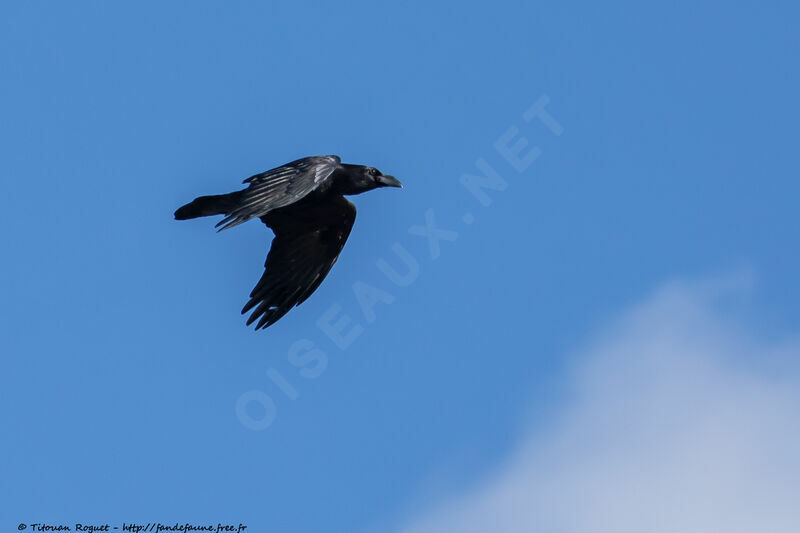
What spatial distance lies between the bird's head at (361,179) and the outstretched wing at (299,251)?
0.46m

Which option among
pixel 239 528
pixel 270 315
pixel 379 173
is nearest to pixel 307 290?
pixel 270 315

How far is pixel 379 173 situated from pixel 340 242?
1.39 m

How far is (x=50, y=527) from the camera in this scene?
20484 millimetres

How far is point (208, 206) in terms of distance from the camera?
2141cm

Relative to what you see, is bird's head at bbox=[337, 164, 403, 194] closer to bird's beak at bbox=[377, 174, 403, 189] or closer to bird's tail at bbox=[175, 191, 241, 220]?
bird's beak at bbox=[377, 174, 403, 189]

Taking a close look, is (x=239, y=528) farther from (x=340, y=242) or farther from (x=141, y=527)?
(x=340, y=242)

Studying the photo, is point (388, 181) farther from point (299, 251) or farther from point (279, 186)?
point (279, 186)

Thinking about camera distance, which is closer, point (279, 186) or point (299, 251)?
point (279, 186)

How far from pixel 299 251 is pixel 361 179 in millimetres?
1686

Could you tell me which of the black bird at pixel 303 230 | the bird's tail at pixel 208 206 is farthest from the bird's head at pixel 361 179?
the bird's tail at pixel 208 206

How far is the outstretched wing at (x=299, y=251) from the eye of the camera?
22.4 meters

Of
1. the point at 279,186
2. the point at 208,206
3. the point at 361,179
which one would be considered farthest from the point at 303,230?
the point at 279,186

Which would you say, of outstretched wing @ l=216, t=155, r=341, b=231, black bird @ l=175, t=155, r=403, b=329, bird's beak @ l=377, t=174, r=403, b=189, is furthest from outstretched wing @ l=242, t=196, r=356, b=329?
outstretched wing @ l=216, t=155, r=341, b=231

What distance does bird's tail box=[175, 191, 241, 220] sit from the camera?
69.5ft
